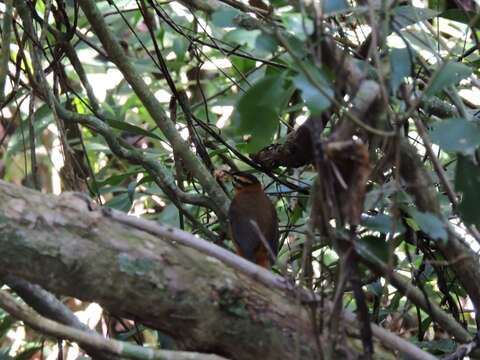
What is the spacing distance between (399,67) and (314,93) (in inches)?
10.4

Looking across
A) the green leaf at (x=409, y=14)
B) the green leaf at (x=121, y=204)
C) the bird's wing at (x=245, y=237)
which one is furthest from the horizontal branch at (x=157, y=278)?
the green leaf at (x=121, y=204)

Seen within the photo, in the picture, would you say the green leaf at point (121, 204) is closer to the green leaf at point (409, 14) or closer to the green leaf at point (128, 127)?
the green leaf at point (128, 127)

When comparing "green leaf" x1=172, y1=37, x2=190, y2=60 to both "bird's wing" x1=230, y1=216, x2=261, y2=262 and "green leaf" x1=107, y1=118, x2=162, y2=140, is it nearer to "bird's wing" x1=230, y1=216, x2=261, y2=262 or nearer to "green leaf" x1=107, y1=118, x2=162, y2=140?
"green leaf" x1=107, y1=118, x2=162, y2=140

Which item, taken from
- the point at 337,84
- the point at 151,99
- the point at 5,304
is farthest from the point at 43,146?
the point at 337,84

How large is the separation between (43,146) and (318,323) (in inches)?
132

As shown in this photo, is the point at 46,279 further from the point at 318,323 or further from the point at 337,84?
Answer: the point at 337,84

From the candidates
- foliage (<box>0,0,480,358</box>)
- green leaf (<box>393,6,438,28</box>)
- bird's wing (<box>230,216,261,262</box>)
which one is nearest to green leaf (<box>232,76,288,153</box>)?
foliage (<box>0,0,480,358</box>)

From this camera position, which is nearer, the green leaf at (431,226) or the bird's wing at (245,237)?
the green leaf at (431,226)

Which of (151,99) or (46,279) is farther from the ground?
(151,99)

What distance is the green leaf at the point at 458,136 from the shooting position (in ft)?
5.20

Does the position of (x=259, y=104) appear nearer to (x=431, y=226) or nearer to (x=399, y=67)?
(x=399, y=67)

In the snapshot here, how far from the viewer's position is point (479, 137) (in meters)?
1.59

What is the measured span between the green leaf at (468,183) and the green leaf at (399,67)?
19 cm

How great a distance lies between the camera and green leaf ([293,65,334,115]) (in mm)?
1474
